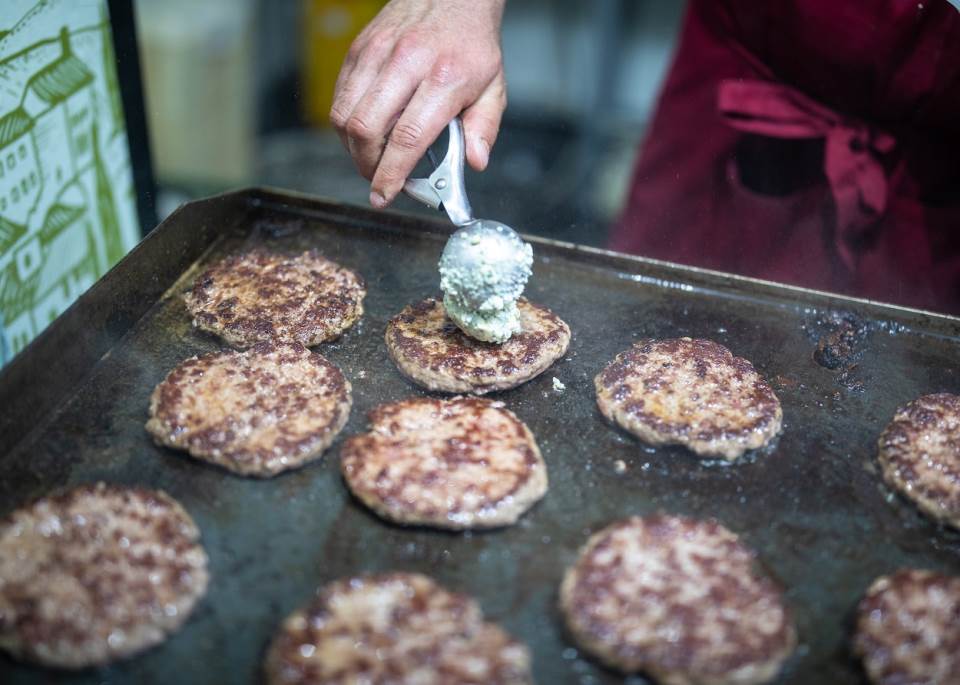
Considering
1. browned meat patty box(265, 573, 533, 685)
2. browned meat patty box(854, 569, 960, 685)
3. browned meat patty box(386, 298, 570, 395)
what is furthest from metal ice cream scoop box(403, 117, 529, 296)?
browned meat patty box(854, 569, 960, 685)

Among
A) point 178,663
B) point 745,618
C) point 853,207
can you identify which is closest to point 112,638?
point 178,663

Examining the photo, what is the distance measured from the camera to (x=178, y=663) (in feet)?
6.53

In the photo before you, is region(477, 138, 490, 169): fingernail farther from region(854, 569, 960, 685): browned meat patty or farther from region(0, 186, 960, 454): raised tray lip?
region(854, 569, 960, 685): browned meat patty

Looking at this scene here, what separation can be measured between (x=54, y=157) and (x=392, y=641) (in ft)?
7.57

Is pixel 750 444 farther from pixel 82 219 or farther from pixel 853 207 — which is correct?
pixel 82 219

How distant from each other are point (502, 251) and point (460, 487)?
0.74 metres

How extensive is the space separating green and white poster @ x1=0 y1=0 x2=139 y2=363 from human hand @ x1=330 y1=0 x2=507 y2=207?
1.07 meters

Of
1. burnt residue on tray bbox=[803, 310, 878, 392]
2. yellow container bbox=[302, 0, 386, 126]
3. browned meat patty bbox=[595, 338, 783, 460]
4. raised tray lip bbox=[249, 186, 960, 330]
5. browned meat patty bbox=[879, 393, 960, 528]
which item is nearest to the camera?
browned meat patty bbox=[879, 393, 960, 528]

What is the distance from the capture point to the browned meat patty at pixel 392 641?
193 centimetres

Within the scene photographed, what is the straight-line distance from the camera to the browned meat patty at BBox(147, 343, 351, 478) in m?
2.47

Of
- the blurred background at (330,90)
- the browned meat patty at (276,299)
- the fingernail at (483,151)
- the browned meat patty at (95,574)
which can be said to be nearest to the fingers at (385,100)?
the fingernail at (483,151)

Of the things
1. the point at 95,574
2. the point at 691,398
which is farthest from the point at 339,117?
the point at 95,574

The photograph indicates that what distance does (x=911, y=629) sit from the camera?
2.10 metres

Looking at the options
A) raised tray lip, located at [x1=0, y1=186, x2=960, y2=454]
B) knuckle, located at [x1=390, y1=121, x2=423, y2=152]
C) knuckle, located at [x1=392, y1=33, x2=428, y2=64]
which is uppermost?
knuckle, located at [x1=392, y1=33, x2=428, y2=64]
